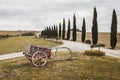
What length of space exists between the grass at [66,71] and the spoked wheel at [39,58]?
13.1 inches

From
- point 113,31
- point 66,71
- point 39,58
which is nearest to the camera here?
point 66,71

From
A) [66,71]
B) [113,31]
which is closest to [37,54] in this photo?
[66,71]

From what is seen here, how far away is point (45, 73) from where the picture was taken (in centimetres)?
1513

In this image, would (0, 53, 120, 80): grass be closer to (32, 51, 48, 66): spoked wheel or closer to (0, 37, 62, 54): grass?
(32, 51, 48, 66): spoked wheel

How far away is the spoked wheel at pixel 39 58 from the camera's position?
15967mm

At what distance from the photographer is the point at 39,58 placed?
633 inches

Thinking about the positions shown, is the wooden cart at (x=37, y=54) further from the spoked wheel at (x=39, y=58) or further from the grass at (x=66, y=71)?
the grass at (x=66, y=71)

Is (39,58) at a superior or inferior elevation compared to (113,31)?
inferior

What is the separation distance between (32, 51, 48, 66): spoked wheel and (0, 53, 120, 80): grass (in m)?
0.33

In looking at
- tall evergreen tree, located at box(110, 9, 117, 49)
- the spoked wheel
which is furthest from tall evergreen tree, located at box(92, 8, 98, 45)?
the spoked wheel

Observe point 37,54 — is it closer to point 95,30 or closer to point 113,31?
point 113,31

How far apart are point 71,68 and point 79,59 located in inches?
91.5

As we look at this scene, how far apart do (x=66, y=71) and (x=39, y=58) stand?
193 cm

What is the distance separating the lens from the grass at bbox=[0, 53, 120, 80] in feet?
48.3
